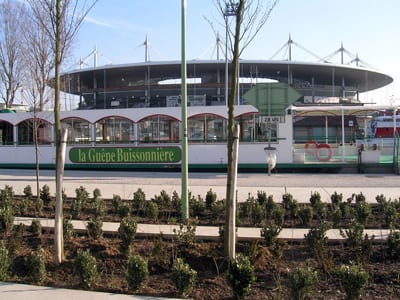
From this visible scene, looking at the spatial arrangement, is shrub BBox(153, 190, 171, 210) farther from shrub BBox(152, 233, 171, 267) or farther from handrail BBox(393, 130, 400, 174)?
handrail BBox(393, 130, 400, 174)

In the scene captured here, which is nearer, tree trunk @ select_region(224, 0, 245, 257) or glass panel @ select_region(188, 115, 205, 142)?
tree trunk @ select_region(224, 0, 245, 257)

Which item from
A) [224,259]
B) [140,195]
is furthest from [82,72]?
[224,259]

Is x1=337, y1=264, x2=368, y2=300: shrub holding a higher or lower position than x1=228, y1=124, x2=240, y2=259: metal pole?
lower

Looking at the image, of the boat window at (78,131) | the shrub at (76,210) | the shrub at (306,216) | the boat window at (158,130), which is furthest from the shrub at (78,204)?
the boat window at (78,131)

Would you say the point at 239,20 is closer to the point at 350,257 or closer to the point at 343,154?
the point at 350,257

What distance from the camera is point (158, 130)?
872 inches

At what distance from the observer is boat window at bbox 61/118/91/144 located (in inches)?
910

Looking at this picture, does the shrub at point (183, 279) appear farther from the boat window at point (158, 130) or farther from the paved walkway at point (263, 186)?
the boat window at point (158, 130)

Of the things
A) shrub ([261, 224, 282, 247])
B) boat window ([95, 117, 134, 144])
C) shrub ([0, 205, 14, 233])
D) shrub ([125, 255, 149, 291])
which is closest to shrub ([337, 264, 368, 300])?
shrub ([261, 224, 282, 247])

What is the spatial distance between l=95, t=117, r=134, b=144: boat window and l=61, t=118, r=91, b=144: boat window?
0.61 meters

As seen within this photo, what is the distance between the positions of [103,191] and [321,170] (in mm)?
11896

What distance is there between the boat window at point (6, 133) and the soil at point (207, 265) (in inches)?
754

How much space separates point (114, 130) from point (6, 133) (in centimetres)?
725

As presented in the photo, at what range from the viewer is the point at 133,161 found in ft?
72.1
